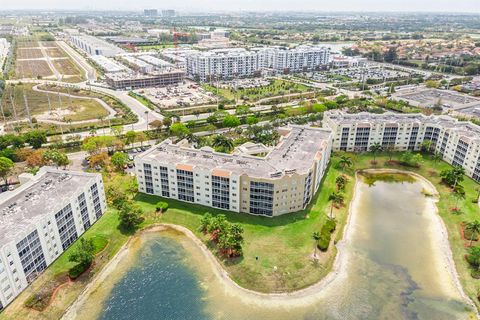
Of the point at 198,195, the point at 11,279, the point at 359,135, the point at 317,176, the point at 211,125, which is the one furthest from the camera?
the point at 211,125

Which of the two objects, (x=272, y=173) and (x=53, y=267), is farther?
(x=272, y=173)

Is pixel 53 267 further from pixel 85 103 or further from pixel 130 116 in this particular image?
pixel 85 103

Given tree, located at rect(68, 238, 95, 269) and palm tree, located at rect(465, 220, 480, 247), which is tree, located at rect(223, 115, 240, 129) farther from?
palm tree, located at rect(465, 220, 480, 247)

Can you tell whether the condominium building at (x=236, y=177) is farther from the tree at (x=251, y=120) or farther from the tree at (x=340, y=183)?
the tree at (x=251, y=120)

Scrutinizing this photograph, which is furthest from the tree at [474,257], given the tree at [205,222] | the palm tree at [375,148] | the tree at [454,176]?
the tree at [205,222]

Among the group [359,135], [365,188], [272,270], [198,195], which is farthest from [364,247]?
[359,135]

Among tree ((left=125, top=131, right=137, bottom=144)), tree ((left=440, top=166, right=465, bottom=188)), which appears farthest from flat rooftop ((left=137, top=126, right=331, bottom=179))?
tree ((left=440, top=166, right=465, bottom=188))
